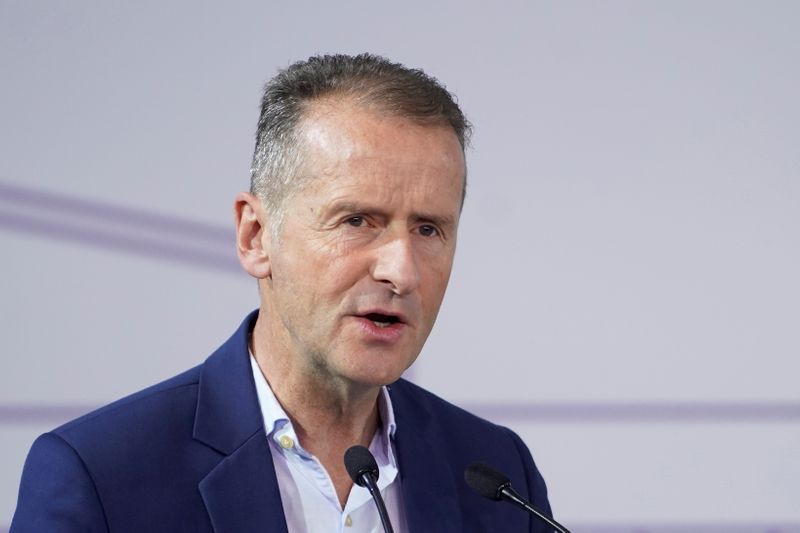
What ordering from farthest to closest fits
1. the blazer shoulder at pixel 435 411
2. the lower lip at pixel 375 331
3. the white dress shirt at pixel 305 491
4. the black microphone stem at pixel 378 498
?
1. the blazer shoulder at pixel 435 411
2. the white dress shirt at pixel 305 491
3. the lower lip at pixel 375 331
4. the black microphone stem at pixel 378 498

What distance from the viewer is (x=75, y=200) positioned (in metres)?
2.93

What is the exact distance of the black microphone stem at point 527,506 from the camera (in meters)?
1.64

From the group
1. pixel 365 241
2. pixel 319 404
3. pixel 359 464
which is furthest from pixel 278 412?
pixel 365 241

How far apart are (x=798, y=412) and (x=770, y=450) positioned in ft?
0.42

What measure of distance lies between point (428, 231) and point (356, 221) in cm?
12

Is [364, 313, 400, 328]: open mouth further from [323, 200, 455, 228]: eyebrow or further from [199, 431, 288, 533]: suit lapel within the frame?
[199, 431, 288, 533]: suit lapel

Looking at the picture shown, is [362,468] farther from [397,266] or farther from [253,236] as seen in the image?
[253,236]

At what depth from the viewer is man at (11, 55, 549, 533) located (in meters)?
1.67

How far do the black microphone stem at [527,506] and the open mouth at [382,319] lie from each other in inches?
11.4

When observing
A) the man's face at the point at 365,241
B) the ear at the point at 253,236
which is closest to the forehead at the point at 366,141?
the man's face at the point at 365,241

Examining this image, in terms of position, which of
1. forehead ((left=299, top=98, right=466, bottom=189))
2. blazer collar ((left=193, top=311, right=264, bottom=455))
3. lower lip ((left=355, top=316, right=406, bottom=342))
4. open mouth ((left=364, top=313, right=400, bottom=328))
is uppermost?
forehead ((left=299, top=98, right=466, bottom=189))

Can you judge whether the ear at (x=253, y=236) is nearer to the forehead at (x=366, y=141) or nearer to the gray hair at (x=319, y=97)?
the gray hair at (x=319, y=97)

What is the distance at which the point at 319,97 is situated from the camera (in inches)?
70.0

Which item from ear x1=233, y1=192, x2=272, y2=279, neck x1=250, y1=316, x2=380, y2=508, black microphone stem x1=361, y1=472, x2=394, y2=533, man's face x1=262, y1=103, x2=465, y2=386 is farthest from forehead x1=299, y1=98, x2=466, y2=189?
black microphone stem x1=361, y1=472, x2=394, y2=533
